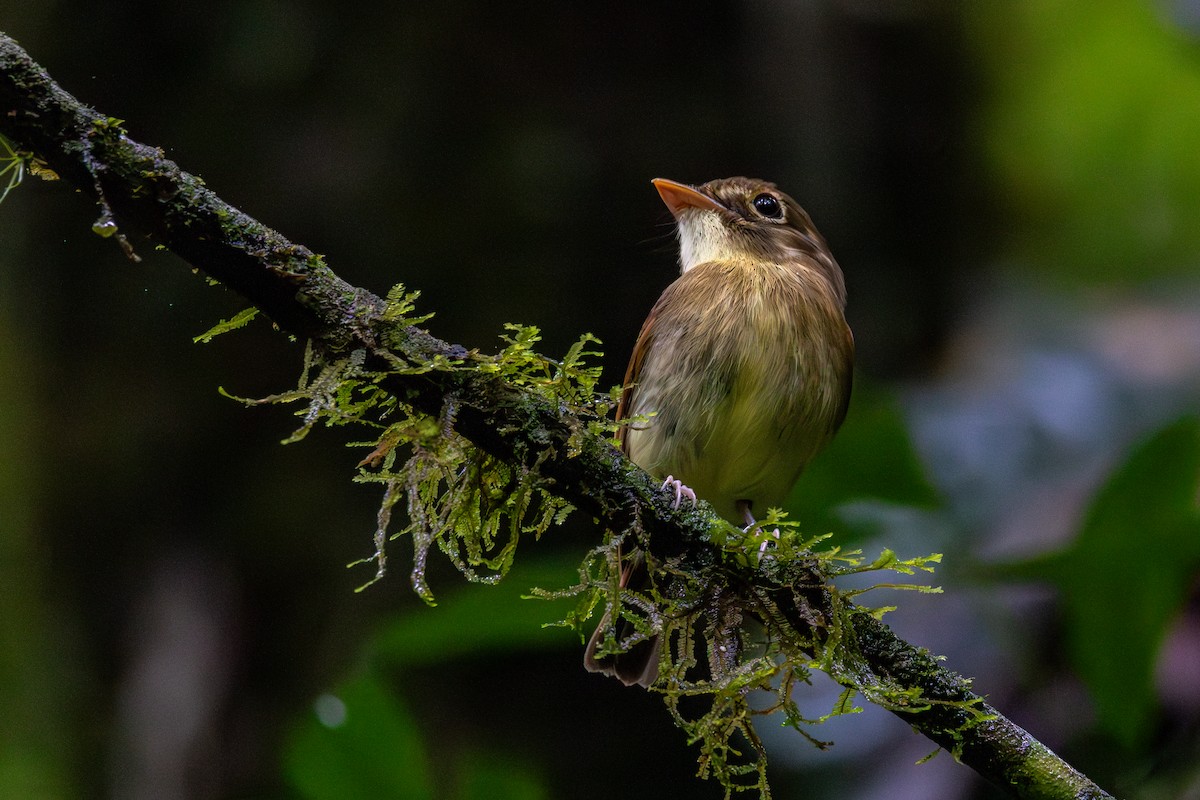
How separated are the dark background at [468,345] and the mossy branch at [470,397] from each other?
40.6 inches

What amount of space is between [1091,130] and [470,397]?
4239mm

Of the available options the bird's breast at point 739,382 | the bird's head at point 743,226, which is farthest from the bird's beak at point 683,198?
the bird's breast at point 739,382

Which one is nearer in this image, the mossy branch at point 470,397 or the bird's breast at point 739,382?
the mossy branch at point 470,397

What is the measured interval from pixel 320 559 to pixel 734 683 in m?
2.14

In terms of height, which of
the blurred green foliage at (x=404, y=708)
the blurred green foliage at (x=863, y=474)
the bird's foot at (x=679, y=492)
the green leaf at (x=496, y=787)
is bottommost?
the green leaf at (x=496, y=787)

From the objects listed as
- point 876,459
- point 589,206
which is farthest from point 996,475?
point 589,206

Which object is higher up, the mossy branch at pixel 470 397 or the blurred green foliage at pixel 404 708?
the mossy branch at pixel 470 397

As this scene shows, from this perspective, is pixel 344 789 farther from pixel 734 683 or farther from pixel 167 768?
pixel 167 768

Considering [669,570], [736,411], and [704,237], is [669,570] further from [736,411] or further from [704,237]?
[704,237]

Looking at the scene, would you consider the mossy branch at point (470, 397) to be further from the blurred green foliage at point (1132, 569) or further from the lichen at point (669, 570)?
the blurred green foliage at point (1132, 569)

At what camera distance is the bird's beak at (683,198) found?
11.0ft

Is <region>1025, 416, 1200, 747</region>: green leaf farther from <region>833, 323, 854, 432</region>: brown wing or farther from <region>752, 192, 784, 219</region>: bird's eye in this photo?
<region>752, 192, 784, 219</region>: bird's eye

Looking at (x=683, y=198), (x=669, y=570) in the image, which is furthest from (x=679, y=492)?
(x=683, y=198)

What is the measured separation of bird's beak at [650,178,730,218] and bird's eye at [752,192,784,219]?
0.37 feet
